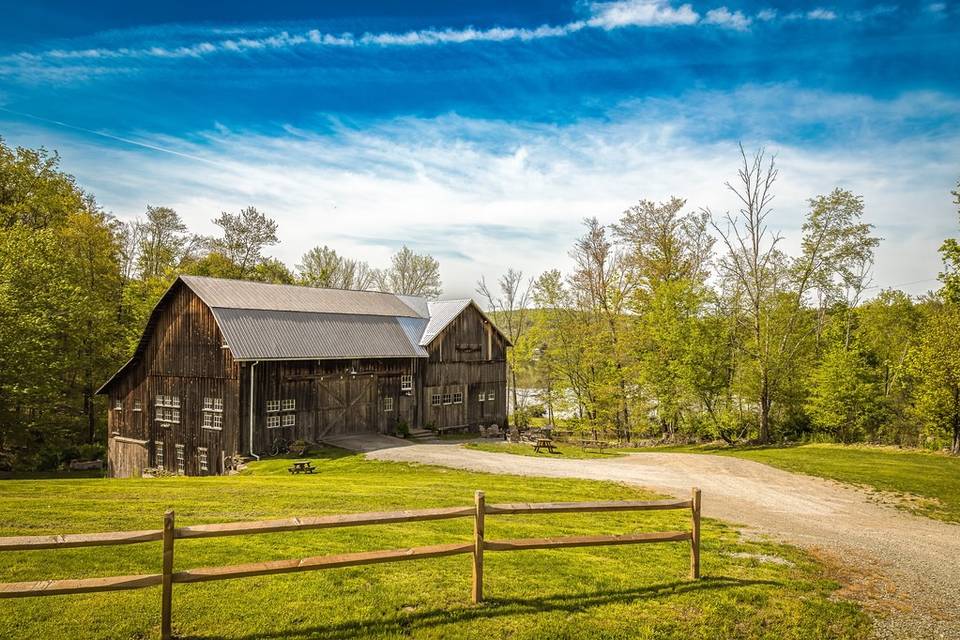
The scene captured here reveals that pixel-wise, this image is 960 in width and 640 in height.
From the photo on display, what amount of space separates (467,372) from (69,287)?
25.9 meters

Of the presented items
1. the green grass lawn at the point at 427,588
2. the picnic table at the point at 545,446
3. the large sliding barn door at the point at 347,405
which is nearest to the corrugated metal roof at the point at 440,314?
the large sliding barn door at the point at 347,405

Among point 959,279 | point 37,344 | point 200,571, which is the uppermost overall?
point 959,279

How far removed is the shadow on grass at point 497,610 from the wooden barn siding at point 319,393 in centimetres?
2079

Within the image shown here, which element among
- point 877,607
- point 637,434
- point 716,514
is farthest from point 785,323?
point 877,607

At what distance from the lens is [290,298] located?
30.9m

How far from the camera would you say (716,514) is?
14.9m

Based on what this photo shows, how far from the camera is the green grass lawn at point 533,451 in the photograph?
90.0 feet

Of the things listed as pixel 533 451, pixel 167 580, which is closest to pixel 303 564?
pixel 167 580

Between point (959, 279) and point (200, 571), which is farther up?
point (959, 279)

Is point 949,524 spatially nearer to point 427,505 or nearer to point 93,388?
point 427,505

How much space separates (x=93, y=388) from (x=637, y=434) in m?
39.0

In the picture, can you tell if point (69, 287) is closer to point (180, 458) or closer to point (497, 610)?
point (180, 458)

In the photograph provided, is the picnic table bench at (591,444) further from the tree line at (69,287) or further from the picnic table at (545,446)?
the tree line at (69,287)

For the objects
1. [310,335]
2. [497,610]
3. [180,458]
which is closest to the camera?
[497,610]
